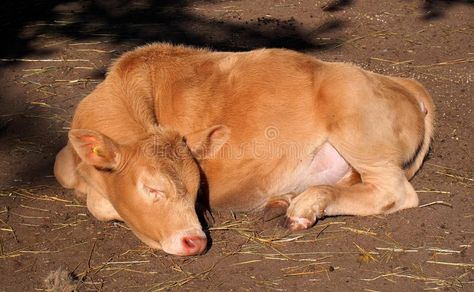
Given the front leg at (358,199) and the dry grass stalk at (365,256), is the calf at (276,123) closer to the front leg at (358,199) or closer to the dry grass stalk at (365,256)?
the front leg at (358,199)

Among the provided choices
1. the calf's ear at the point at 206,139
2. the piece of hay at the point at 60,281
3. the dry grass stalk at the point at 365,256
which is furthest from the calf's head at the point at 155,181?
the dry grass stalk at the point at 365,256

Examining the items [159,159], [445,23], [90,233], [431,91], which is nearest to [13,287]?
[90,233]

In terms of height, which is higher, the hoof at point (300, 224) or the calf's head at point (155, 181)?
the calf's head at point (155, 181)

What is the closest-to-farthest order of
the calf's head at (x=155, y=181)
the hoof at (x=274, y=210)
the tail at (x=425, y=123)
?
the calf's head at (x=155, y=181) < the hoof at (x=274, y=210) < the tail at (x=425, y=123)

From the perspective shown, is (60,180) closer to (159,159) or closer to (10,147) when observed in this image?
(10,147)

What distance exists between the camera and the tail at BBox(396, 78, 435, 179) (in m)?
6.19

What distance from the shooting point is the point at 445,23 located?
9.42 metres

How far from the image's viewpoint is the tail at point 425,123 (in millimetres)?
6191

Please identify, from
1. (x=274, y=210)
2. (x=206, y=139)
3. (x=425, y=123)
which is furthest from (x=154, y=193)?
(x=425, y=123)

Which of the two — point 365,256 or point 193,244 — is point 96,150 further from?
point 365,256

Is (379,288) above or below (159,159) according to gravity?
below

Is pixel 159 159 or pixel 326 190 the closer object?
pixel 159 159

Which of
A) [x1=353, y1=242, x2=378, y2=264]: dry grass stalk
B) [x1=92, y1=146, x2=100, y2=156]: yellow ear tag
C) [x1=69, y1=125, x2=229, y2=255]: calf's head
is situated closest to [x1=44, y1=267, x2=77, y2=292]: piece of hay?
[x1=69, y1=125, x2=229, y2=255]: calf's head

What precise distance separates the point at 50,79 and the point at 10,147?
54.9 inches
